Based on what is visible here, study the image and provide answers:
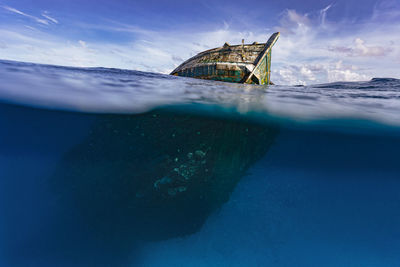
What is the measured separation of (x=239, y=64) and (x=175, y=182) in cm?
1163

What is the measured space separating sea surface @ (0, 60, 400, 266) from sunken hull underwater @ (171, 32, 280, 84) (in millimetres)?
7863

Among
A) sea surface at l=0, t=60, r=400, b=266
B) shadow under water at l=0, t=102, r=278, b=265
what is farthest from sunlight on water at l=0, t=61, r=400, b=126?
shadow under water at l=0, t=102, r=278, b=265

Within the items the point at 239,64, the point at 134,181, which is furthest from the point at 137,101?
the point at 239,64

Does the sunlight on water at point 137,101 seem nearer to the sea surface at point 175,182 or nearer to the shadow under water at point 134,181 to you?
the sea surface at point 175,182

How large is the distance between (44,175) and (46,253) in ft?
9.39

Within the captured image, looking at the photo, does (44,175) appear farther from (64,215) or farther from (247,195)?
(247,195)

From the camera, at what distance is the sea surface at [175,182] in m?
5.66

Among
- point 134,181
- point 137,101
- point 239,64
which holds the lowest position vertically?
point 134,181

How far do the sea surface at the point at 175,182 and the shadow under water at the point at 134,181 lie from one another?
4 centimetres

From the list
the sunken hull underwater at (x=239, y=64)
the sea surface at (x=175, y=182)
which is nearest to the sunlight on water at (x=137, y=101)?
the sea surface at (x=175, y=182)

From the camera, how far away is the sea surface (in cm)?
566

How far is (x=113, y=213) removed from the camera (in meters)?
6.05

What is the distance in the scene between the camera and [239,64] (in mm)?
14688

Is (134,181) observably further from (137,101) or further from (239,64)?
(239,64)
